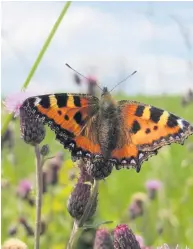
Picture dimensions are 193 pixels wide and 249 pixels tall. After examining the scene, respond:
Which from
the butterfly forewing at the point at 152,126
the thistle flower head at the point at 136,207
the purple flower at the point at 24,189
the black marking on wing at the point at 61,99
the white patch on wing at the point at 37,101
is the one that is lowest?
the thistle flower head at the point at 136,207

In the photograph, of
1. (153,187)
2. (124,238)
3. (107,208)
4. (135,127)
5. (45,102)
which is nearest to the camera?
(124,238)

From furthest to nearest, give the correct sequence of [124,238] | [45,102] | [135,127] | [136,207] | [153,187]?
[153,187], [136,207], [135,127], [45,102], [124,238]

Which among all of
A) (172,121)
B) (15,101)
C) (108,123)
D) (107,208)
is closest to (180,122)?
(172,121)

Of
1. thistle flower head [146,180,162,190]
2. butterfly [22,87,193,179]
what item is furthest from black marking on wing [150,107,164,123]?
thistle flower head [146,180,162,190]

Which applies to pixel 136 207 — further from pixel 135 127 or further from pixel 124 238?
pixel 124 238

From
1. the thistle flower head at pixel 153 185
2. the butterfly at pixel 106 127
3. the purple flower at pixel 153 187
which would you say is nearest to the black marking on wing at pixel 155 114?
the butterfly at pixel 106 127

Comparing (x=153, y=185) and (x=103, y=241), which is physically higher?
(x=153, y=185)

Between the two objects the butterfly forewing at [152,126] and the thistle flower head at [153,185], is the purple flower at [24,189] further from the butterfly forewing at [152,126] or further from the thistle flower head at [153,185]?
the butterfly forewing at [152,126]
